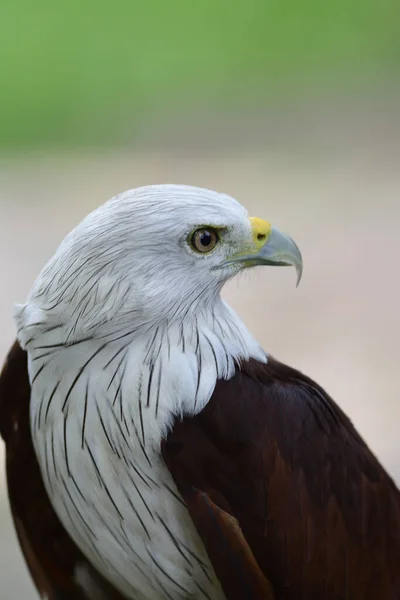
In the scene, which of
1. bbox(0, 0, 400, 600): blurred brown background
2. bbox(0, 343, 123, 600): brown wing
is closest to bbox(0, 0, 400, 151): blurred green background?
bbox(0, 0, 400, 600): blurred brown background

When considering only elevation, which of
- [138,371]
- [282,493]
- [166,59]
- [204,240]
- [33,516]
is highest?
[166,59]

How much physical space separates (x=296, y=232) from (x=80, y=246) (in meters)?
2.77

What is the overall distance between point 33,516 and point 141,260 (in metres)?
0.61

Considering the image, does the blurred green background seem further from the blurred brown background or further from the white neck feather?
the white neck feather

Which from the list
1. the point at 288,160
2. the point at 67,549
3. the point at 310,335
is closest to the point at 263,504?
the point at 67,549

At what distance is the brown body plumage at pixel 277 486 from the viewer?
4.23 ft

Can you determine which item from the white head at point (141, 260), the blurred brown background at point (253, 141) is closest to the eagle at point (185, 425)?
the white head at point (141, 260)

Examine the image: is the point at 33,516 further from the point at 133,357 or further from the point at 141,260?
the point at 141,260

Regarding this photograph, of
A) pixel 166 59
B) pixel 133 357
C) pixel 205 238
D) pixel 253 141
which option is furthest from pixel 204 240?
pixel 166 59

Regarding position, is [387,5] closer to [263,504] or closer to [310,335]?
[310,335]

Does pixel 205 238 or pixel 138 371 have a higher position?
pixel 205 238

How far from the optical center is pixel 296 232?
3.93m

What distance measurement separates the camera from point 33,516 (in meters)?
1.55

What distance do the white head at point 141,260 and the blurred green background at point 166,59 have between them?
388cm
